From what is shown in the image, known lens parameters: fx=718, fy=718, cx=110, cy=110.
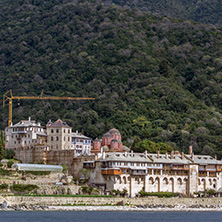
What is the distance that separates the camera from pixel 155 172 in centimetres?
11881

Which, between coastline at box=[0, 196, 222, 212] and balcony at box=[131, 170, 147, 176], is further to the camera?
balcony at box=[131, 170, 147, 176]

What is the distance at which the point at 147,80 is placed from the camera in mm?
182125

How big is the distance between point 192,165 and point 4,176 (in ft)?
109

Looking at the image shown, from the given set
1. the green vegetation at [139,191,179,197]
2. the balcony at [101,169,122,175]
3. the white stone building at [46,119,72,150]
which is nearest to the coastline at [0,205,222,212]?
the green vegetation at [139,191,179,197]

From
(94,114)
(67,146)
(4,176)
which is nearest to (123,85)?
(94,114)

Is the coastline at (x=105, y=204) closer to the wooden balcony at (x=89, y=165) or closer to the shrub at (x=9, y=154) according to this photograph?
the wooden balcony at (x=89, y=165)

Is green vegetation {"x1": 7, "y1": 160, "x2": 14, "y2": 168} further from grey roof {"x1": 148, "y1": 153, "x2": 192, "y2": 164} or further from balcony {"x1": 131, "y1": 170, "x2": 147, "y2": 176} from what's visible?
grey roof {"x1": 148, "y1": 153, "x2": 192, "y2": 164}

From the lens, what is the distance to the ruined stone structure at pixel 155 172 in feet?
374

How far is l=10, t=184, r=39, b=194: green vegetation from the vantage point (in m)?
103

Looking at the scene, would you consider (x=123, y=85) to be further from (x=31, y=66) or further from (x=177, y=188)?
(x=177, y=188)

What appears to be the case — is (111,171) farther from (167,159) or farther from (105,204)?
(167,159)

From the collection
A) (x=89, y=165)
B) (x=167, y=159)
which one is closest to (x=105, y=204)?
(x=89, y=165)
